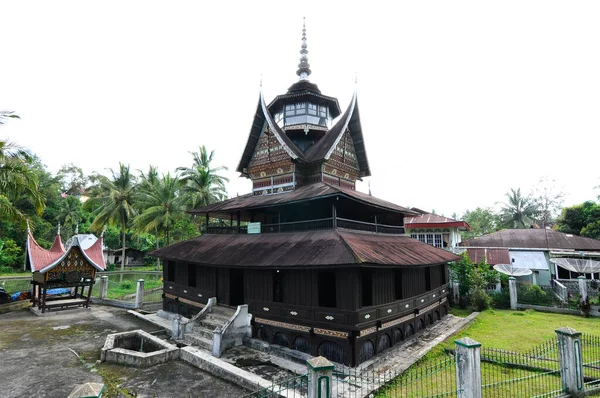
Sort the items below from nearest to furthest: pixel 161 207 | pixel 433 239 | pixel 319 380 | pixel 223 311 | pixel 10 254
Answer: pixel 319 380 → pixel 223 311 → pixel 433 239 → pixel 161 207 → pixel 10 254

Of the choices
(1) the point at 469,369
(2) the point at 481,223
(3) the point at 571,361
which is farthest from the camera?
(2) the point at 481,223

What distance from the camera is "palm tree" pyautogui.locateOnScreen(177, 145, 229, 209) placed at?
1199 inches

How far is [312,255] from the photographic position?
11.1 metres

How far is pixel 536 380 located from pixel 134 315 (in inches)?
721

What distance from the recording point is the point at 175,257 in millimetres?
16531

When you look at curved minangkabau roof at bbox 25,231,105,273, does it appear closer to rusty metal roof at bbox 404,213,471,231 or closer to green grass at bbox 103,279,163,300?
green grass at bbox 103,279,163,300

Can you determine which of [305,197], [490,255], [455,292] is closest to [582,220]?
[490,255]

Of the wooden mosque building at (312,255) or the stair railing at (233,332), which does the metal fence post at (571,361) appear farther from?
the stair railing at (233,332)

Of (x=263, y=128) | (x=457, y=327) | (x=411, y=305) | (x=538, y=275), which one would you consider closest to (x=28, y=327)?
(x=263, y=128)

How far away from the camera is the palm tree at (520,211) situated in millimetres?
41406

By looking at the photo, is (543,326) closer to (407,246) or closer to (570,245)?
(407,246)

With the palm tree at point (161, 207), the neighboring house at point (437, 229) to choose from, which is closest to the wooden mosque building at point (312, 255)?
the neighboring house at point (437, 229)

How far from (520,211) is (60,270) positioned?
48.5 meters

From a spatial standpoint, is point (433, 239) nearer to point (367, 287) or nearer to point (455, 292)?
point (455, 292)
